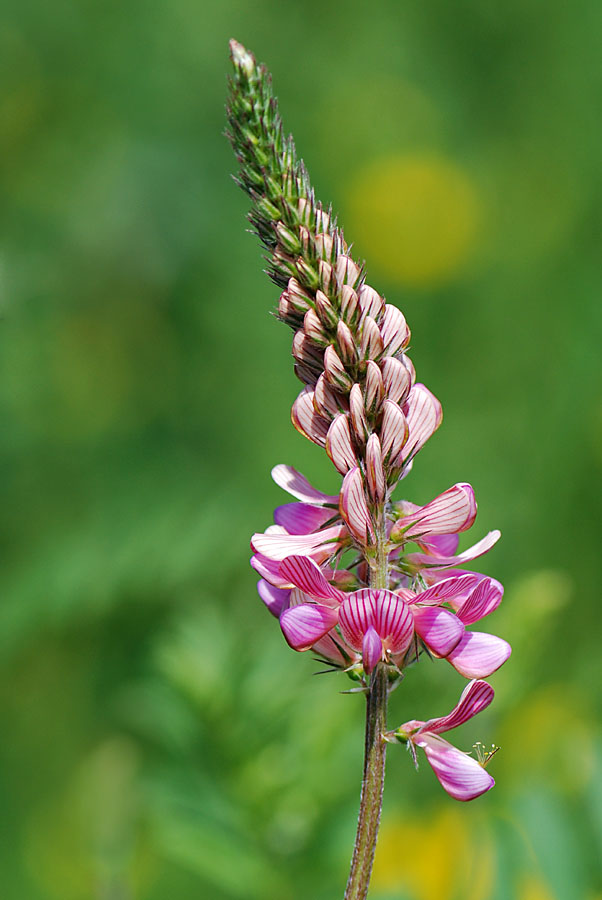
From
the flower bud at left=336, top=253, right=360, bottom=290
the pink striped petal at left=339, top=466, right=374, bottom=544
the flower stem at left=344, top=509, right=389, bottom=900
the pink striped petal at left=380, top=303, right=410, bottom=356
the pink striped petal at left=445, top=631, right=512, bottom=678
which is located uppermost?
the flower bud at left=336, top=253, right=360, bottom=290

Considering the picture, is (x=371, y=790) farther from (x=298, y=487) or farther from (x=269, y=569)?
(x=298, y=487)

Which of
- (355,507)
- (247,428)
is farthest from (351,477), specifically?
(247,428)

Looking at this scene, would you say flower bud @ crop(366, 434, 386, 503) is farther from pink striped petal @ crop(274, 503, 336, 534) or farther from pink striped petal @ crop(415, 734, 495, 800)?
pink striped petal @ crop(415, 734, 495, 800)

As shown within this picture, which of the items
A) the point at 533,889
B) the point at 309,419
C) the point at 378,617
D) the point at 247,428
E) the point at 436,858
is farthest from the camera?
the point at 247,428

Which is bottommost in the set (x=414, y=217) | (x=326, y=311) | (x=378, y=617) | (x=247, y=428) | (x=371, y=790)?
(x=371, y=790)

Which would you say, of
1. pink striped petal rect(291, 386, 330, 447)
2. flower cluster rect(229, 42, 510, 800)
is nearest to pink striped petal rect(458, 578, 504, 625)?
flower cluster rect(229, 42, 510, 800)

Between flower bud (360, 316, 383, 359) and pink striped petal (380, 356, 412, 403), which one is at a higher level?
flower bud (360, 316, 383, 359)

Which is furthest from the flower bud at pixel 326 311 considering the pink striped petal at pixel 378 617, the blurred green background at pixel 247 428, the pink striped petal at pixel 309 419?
the blurred green background at pixel 247 428
